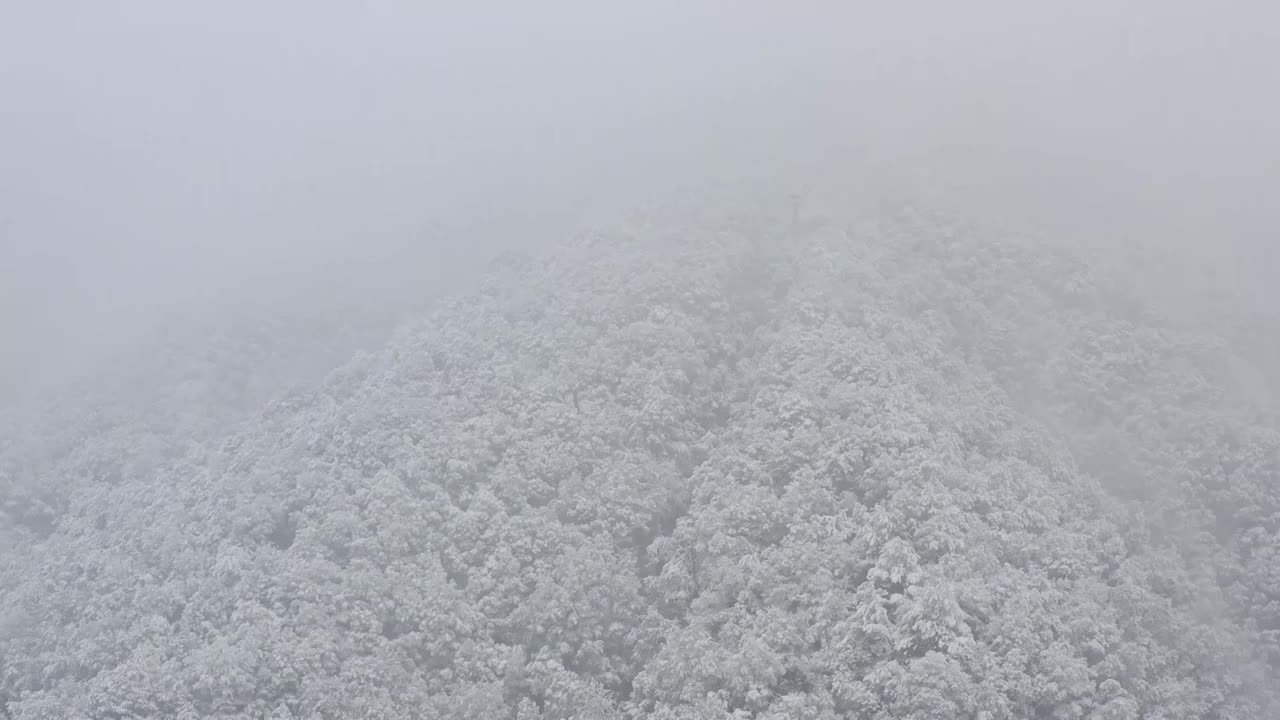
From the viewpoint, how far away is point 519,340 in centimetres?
4397

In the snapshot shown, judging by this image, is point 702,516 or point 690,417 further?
point 690,417

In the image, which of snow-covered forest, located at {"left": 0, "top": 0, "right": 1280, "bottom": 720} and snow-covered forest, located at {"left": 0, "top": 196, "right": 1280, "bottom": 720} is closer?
snow-covered forest, located at {"left": 0, "top": 196, "right": 1280, "bottom": 720}

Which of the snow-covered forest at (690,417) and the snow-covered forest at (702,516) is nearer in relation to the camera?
the snow-covered forest at (702,516)

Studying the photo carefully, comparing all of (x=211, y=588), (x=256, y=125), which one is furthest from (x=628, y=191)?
(x=256, y=125)

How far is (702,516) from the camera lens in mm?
33031

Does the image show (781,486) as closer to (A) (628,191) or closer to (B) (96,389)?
(A) (628,191)

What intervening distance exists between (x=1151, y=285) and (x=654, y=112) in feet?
161

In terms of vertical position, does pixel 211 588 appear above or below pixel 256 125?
below

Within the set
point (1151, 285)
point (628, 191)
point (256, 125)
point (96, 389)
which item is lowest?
point (1151, 285)

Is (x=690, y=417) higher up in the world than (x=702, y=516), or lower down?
higher up

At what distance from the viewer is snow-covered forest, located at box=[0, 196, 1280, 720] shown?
2805cm

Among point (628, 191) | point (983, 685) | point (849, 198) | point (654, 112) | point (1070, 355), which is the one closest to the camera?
point (983, 685)

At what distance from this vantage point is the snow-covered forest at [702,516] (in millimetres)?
28047

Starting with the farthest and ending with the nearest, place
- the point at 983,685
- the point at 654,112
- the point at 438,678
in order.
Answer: the point at 654,112 → the point at 438,678 → the point at 983,685
